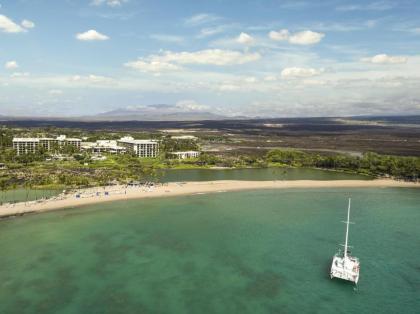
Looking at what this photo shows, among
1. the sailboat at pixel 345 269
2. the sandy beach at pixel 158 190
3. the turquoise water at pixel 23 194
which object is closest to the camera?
the sailboat at pixel 345 269

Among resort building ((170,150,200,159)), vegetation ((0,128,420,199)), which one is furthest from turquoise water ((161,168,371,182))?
resort building ((170,150,200,159))

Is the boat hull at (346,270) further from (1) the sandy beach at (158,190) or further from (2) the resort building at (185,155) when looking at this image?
(2) the resort building at (185,155)

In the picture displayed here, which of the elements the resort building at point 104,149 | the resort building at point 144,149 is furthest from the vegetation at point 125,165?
the resort building at point 104,149

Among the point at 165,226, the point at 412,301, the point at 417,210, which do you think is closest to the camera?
the point at 412,301

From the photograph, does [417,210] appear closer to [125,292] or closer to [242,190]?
[242,190]

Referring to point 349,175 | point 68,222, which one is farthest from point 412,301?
point 349,175

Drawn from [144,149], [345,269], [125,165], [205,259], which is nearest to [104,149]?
[144,149]
